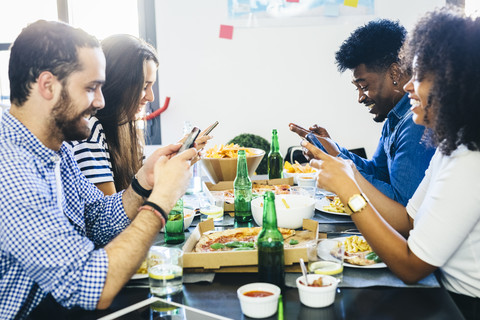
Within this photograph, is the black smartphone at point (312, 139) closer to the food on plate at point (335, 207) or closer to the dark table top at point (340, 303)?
the food on plate at point (335, 207)

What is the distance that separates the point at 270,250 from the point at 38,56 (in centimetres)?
74

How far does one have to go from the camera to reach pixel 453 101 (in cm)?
119

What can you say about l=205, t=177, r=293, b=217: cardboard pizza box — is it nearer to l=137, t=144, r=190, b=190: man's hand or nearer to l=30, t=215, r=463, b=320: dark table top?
l=137, t=144, r=190, b=190: man's hand

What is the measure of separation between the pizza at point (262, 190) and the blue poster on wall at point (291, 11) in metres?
2.18

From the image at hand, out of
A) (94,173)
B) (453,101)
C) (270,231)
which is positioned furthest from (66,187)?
(453,101)

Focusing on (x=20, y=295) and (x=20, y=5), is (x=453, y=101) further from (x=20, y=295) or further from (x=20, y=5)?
(x=20, y=5)

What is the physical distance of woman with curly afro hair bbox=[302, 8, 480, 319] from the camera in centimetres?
113

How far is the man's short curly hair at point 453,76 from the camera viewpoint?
3.82 ft

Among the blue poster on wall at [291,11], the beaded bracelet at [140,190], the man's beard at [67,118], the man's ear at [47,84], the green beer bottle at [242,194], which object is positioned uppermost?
the blue poster on wall at [291,11]

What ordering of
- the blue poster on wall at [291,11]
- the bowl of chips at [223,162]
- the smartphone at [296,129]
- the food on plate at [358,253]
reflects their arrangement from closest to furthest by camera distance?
the food on plate at [358,253] → the bowl of chips at [223,162] → the smartphone at [296,129] → the blue poster on wall at [291,11]

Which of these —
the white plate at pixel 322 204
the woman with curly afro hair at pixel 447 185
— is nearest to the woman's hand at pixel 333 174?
the woman with curly afro hair at pixel 447 185

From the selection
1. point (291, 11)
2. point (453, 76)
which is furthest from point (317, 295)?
point (291, 11)

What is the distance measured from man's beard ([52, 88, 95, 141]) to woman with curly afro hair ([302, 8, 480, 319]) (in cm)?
72

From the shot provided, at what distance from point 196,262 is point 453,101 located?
30.8 inches
